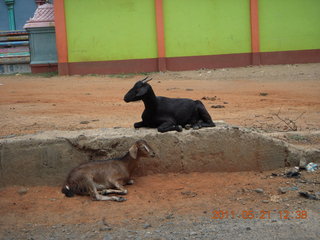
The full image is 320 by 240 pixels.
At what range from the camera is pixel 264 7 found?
16844 millimetres

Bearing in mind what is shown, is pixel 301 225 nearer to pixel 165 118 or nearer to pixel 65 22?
pixel 165 118

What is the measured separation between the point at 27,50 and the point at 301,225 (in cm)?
1747

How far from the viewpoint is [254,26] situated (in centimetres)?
1680

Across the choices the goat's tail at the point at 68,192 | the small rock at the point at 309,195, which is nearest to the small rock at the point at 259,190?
the small rock at the point at 309,195

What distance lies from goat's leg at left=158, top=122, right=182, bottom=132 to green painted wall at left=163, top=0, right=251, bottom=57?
1132cm

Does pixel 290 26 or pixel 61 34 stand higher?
pixel 61 34

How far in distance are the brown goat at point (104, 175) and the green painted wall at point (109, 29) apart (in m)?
11.8

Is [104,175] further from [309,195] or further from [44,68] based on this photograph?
[44,68]

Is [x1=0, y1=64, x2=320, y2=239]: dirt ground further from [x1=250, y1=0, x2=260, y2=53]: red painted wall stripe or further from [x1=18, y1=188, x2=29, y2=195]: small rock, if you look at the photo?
[x1=250, y1=0, x2=260, y2=53]: red painted wall stripe

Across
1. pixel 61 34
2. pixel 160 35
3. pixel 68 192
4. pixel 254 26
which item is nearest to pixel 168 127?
pixel 68 192

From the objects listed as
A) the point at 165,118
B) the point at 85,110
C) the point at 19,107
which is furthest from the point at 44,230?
the point at 19,107

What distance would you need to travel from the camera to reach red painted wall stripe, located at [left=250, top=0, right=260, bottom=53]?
16672 millimetres

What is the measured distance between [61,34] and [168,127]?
11819 millimetres
